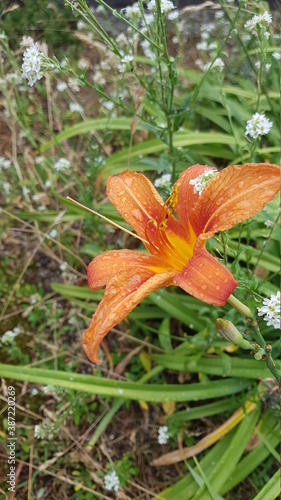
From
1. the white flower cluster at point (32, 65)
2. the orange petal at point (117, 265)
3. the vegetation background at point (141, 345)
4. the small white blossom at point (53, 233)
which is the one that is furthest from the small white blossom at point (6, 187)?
the orange petal at point (117, 265)

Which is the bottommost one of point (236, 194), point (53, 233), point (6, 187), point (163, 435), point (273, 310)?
point (163, 435)

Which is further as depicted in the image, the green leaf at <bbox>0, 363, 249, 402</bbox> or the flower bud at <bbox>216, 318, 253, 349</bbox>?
the green leaf at <bbox>0, 363, 249, 402</bbox>

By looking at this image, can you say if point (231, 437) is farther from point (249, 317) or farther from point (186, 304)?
point (249, 317)

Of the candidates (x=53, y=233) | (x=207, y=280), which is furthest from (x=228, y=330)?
(x=53, y=233)

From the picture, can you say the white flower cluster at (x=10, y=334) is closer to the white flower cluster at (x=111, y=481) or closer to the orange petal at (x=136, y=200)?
the white flower cluster at (x=111, y=481)

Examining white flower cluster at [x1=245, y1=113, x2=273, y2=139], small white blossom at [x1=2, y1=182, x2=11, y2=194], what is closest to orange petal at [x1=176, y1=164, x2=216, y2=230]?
white flower cluster at [x1=245, y1=113, x2=273, y2=139]

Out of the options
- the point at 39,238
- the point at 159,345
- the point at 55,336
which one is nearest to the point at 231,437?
the point at 159,345

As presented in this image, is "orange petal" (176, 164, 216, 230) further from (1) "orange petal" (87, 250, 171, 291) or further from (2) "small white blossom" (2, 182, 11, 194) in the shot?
(2) "small white blossom" (2, 182, 11, 194)

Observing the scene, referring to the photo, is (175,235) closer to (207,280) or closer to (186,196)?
(186,196)

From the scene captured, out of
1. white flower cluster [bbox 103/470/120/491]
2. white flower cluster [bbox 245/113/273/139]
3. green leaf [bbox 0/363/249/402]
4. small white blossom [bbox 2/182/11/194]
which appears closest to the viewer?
white flower cluster [bbox 245/113/273/139]
